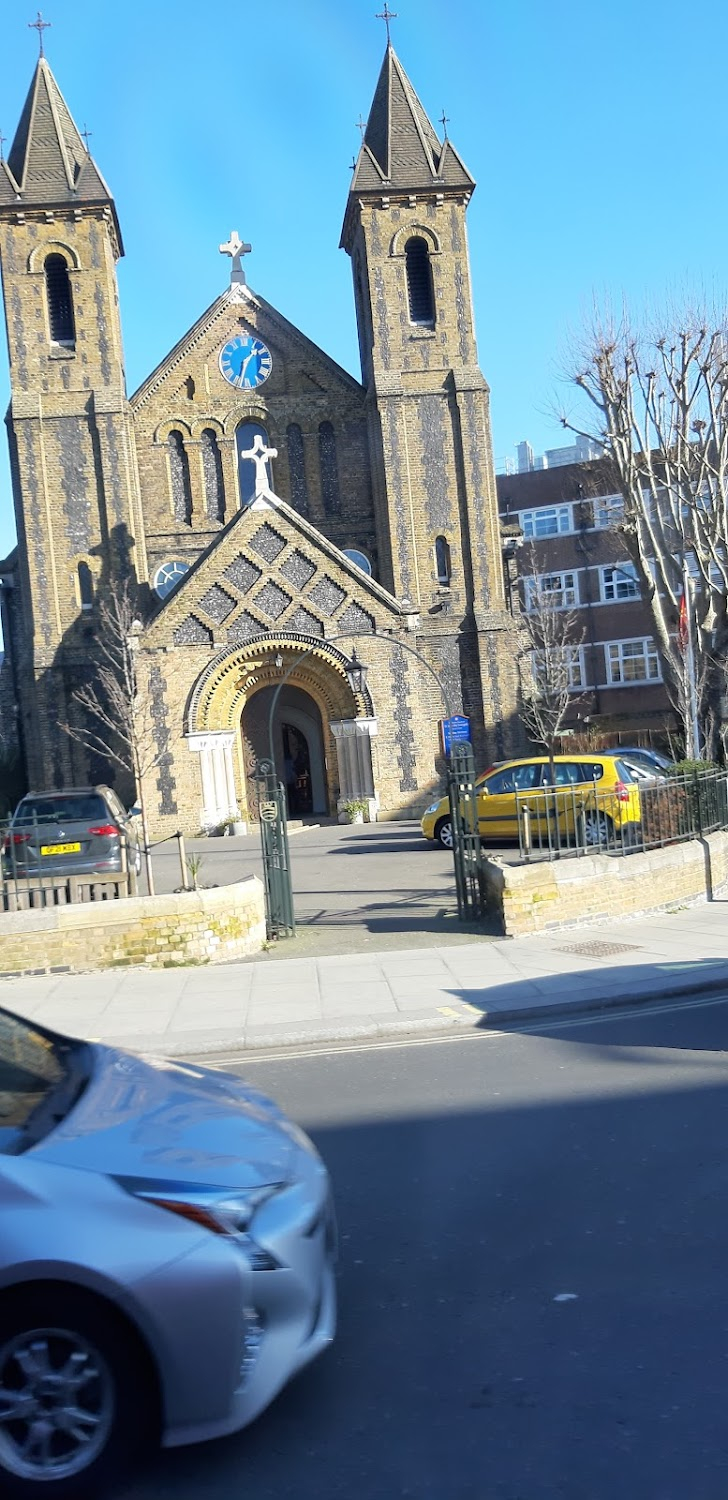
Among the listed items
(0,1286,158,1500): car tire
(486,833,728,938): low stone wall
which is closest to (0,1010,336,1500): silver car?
(0,1286,158,1500): car tire

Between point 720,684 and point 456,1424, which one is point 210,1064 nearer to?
point 456,1424

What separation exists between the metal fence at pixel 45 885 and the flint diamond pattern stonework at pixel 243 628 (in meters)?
18.3

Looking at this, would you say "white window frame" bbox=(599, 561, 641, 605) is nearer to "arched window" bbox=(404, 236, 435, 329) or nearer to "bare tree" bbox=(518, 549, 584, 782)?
"bare tree" bbox=(518, 549, 584, 782)

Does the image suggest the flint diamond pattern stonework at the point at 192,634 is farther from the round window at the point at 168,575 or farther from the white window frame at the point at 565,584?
the white window frame at the point at 565,584

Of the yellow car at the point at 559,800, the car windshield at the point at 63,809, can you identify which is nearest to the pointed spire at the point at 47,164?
the yellow car at the point at 559,800

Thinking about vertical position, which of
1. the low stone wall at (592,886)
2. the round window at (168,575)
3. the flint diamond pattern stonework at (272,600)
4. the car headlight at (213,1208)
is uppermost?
the round window at (168,575)

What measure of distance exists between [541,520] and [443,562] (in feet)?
62.0

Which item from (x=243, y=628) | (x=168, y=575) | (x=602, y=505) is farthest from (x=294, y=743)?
(x=602, y=505)

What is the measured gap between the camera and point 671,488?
26.8 meters

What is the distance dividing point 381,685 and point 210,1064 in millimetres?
24085

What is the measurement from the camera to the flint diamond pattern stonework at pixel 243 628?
31.9 m

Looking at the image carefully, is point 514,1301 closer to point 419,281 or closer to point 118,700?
point 118,700

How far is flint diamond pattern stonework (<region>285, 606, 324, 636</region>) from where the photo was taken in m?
32.0

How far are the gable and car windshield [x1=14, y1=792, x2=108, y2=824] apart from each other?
16.5 meters
